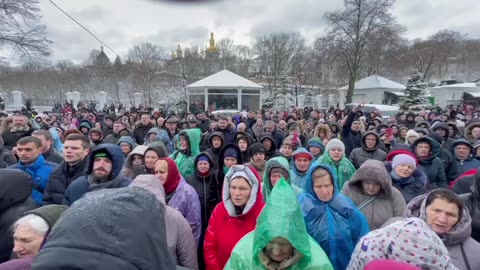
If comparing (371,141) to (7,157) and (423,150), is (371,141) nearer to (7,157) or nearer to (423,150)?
(423,150)

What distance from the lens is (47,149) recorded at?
4426 millimetres

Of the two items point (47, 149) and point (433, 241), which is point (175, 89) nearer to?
point (47, 149)

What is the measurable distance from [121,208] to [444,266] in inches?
59.6

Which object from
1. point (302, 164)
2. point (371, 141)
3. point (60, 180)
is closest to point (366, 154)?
point (371, 141)

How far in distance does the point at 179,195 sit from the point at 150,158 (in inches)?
46.3

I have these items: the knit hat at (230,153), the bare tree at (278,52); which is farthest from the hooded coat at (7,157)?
the bare tree at (278,52)

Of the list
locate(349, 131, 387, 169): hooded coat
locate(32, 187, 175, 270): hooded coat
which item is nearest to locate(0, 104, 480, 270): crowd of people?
locate(32, 187, 175, 270): hooded coat

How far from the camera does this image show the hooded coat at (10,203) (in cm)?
243

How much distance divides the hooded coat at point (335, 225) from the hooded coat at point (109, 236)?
1823mm

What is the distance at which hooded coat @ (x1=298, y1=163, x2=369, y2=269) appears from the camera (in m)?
2.52

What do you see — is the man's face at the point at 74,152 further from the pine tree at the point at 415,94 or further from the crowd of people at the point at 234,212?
the pine tree at the point at 415,94

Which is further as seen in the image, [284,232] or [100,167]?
[100,167]

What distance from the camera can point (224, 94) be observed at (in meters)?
23.9

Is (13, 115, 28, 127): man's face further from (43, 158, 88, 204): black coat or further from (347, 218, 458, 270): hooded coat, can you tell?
(347, 218, 458, 270): hooded coat
